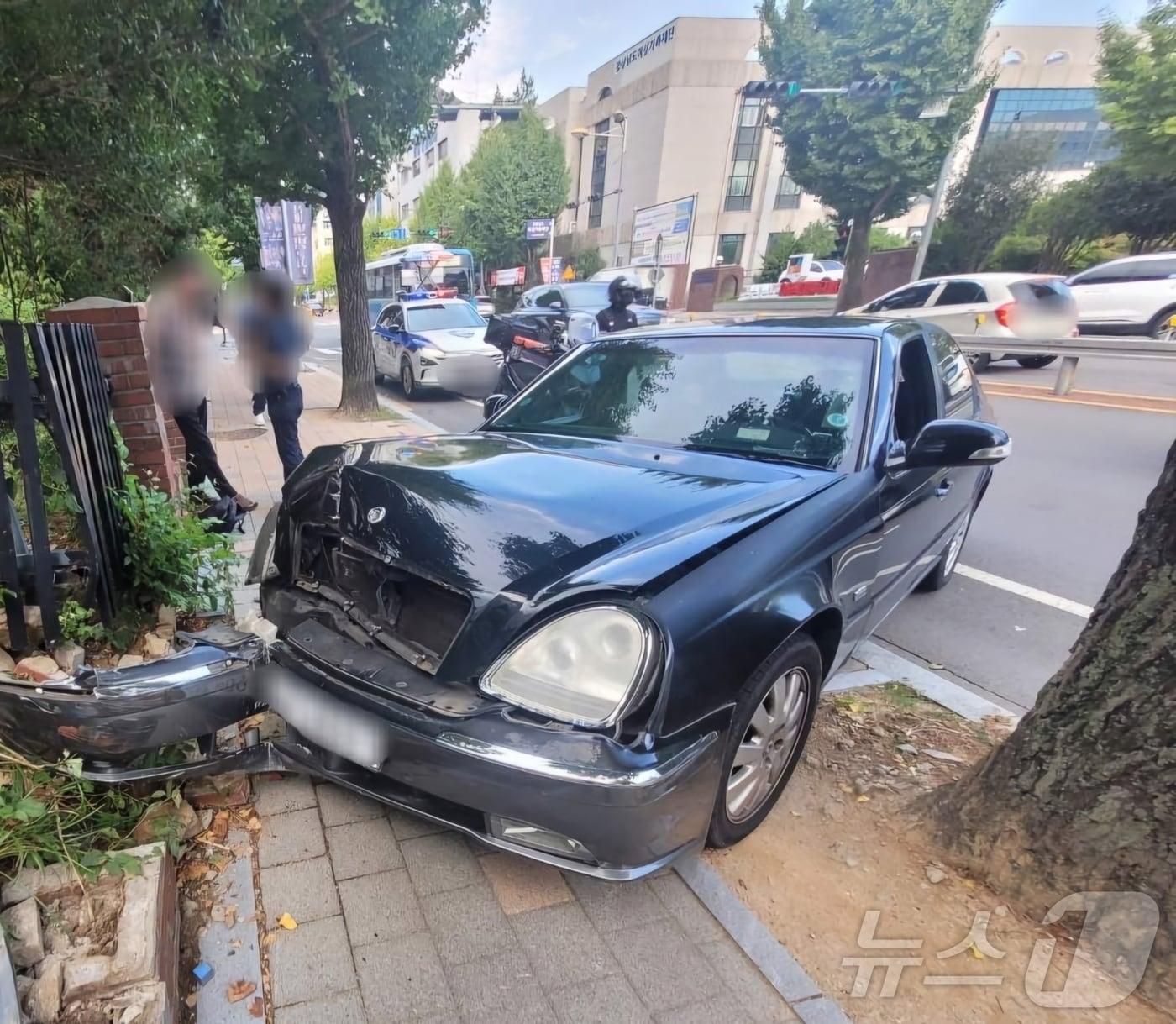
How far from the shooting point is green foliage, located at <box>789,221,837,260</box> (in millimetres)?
37000

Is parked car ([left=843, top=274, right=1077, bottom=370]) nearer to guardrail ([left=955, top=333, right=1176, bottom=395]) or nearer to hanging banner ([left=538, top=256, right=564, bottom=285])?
guardrail ([left=955, top=333, right=1176, bottom=395])

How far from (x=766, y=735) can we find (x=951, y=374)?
272 centimetres

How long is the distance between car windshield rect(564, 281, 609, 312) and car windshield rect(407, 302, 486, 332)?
5.77 feet

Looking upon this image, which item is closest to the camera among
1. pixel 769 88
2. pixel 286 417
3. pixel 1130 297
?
pixel 286 417

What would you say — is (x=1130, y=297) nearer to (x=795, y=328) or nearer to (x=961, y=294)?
(x=961, y=294)

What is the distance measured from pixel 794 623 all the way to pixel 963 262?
93.5ft

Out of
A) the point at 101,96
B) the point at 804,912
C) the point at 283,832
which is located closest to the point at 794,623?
the point at 804,912

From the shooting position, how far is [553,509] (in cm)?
213

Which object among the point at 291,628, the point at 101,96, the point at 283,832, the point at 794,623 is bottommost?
the point at 283,832

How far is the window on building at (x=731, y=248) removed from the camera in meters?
41.2

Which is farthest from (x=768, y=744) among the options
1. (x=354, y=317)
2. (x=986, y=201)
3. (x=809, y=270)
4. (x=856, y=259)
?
(x=809, y=270)

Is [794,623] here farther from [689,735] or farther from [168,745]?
[168,745]

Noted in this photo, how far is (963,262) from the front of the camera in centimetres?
2539

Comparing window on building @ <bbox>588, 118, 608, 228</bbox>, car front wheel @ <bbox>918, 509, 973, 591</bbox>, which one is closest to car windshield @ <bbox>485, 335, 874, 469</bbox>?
car front wheel @ <bbox>918, 509, 973, 591</bbox>
